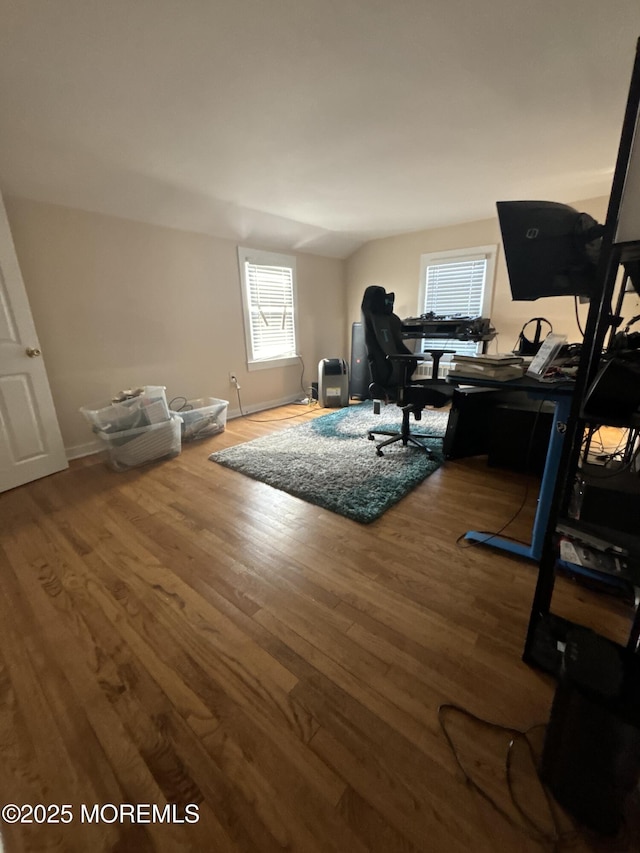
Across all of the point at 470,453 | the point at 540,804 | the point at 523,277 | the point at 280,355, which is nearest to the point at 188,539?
the point at 540,804

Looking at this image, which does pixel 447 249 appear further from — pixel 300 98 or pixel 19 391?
pixel 19 391

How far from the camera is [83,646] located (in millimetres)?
1227

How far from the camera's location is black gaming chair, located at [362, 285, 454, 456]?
8.19 feet

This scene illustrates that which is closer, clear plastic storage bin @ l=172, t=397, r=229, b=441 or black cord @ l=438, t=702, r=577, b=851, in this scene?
black cord @ l=438, t=702, r=577, b=851

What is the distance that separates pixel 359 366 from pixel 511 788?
4108mm

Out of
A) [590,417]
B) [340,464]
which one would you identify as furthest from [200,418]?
[590,417]

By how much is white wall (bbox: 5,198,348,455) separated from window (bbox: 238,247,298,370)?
119 millimetres

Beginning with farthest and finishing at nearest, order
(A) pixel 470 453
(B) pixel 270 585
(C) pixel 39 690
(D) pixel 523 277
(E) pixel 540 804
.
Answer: (A) pixel 470 453
(B) pixel 270 585
(D) pixel 523 277
(C) pixel 39 690
(E) pixel 540 804

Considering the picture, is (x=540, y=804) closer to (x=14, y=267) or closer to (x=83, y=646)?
(x=83, y=646)

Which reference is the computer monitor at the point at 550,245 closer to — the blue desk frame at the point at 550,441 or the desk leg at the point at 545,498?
the blue desk frame at the point at 550,441

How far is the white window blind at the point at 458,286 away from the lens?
3.99m

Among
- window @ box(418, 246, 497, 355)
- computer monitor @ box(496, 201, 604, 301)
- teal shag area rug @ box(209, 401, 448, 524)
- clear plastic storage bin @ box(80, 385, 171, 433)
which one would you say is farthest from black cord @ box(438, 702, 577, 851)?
window @ box(418, 246, 497, 355)

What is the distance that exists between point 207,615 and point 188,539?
0.55 metres

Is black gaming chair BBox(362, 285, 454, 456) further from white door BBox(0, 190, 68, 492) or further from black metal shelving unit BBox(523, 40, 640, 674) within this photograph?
white door BBox(0, 190, 68, 492)
